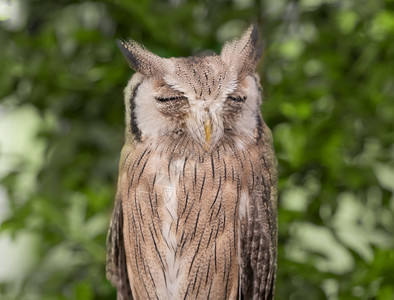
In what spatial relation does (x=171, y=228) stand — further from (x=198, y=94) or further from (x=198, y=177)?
(x=198, y=94)

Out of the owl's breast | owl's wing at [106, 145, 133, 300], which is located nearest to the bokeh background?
owl's wing at [106, 145, 133, 300]

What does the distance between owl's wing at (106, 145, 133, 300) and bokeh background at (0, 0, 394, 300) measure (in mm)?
391

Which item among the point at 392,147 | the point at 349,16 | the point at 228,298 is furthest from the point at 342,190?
the point at 228,298

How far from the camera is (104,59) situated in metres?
1.41

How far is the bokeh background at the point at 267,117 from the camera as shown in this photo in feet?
4.13

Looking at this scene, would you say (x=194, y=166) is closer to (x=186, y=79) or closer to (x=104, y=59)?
(x=186, y=79)

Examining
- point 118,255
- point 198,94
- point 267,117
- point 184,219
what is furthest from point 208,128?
point 267,117

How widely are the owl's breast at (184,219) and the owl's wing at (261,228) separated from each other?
0.02m

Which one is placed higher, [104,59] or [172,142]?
[104,59]

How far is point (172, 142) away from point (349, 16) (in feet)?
3.25

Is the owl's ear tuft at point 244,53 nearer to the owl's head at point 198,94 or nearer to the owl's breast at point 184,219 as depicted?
the owl's head at point 198,94

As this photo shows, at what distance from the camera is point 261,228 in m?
0.77

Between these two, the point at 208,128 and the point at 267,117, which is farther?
the point at 267,117

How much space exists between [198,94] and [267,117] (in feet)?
1.86
